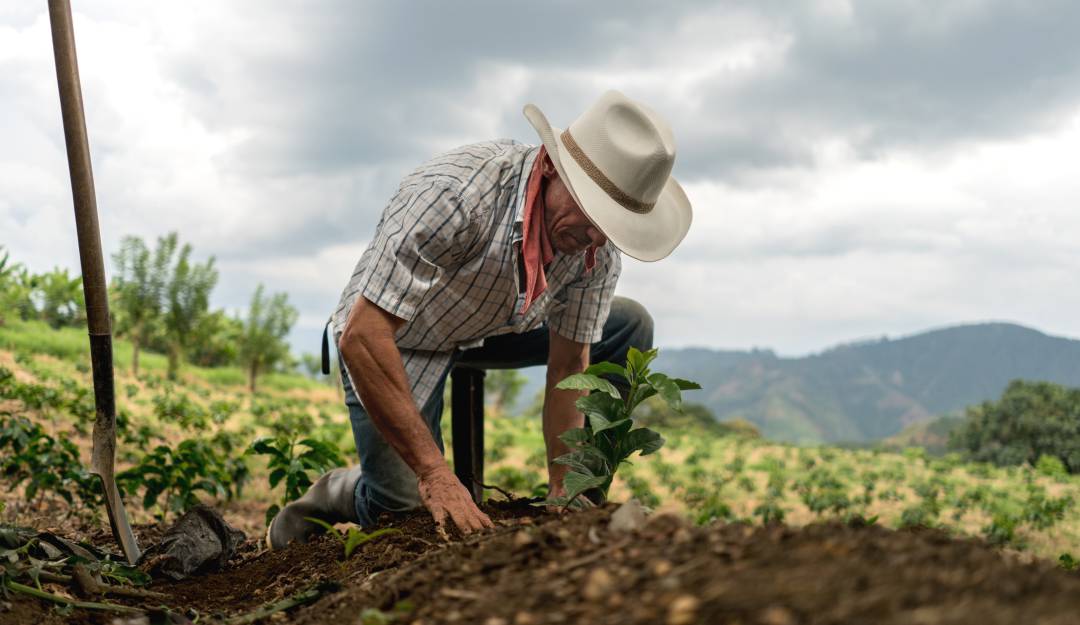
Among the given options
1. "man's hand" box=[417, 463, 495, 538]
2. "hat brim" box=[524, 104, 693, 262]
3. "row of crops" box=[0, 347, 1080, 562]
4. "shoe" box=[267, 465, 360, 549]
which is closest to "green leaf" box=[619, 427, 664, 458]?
"man's hand" box=[417, 463, 495, 538]

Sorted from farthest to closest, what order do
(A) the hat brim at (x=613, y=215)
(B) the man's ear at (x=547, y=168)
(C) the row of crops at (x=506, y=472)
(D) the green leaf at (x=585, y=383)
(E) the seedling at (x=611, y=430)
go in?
(C) the row of crops at (x=506, y=472)
(B) the man's ear at (x=547, y=168)
(A) the hat brim at (x=613, y=215)
(E) the seedling at (x=611, y=430)
(D) the green leaf at (x=585, y=383)

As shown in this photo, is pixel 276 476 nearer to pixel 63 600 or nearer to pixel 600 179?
pixel 63 600

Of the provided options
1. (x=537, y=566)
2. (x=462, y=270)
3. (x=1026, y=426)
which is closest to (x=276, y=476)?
(x=462, y=270)

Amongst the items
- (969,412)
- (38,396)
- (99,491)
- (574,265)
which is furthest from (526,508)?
(969,412)

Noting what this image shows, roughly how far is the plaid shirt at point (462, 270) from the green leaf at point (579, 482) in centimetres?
81

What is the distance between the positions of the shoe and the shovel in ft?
2.03

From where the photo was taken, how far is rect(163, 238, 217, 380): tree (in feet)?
53.1

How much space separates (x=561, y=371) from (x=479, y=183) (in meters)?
1.04

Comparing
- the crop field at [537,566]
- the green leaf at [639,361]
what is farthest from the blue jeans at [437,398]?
the green leaf at [639,361]

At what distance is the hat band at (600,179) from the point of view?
2.84m

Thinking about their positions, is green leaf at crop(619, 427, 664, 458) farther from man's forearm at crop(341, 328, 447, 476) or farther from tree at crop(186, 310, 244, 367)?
tree at crop(186, 310, 244, 367)

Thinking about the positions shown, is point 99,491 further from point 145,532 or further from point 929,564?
point 929,564

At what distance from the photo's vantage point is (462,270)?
3.18 m

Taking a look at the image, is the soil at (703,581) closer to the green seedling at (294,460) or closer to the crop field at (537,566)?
the crop field at (537,566)
